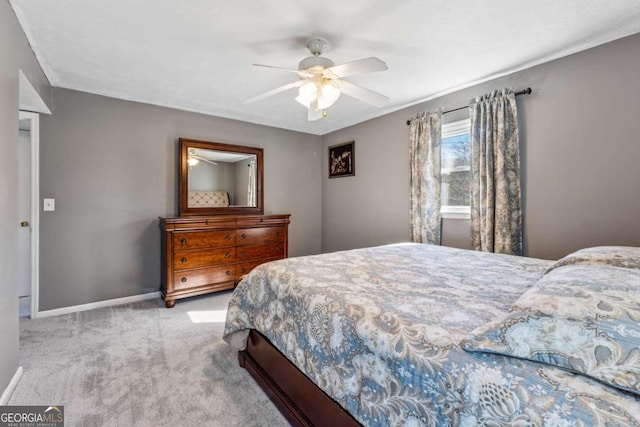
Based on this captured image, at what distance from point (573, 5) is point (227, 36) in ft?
7.50

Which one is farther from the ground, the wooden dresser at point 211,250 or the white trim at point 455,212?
the white trim at point 455,212

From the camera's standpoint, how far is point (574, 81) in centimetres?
225

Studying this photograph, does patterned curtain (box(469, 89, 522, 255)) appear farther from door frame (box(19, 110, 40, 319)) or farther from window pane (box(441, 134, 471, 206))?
door frame (box(19, 110, 40, 319))

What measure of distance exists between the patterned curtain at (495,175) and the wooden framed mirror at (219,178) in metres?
2.82

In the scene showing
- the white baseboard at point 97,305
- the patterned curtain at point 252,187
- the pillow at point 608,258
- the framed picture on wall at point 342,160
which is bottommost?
the white baseboard at point 97,305

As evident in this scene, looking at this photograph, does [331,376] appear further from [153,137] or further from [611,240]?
[153,137]

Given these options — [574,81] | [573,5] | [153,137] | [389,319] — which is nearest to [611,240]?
[574,81]

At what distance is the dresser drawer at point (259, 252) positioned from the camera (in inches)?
142

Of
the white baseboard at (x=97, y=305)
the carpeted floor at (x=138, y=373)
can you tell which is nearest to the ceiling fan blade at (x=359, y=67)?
the carpeted floor at (x=138, y=373)

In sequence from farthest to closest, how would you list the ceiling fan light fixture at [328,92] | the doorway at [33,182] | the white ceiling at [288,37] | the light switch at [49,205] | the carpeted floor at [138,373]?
1. the light switch at [49,205]
2. the doorway at [33,182]
3. the ceiling fan light fixture at [328,92]
4. the white ceiling at [288,37]
5. the carpeted floor at [138,373]

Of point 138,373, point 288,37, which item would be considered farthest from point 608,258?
point 138,373

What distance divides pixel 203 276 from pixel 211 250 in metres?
0.31

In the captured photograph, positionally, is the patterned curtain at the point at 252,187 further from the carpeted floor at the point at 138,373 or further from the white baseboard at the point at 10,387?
the white baseboard at the point at 10,387

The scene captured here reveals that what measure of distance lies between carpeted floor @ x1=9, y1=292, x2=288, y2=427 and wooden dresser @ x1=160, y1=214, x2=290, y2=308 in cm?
48
